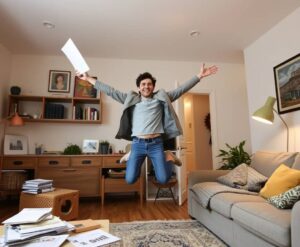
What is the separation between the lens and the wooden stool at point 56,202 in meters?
2.56

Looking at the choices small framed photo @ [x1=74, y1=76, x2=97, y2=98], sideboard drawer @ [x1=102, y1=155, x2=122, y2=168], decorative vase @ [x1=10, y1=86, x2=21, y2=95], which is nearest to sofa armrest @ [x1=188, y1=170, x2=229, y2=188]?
sideboard drawer @ [x1=102, y1=155, x2=122, y2=168]

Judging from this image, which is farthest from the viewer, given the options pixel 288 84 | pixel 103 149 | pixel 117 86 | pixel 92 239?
pixel 117 86

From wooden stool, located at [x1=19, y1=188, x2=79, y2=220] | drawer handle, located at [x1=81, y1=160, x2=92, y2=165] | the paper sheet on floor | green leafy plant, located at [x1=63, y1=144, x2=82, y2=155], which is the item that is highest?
green leafy plant, located at [x1=63, y1=144, x2=82, y2=155]

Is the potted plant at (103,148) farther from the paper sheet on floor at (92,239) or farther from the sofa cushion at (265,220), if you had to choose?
the paper sheet on floor at (92,239)

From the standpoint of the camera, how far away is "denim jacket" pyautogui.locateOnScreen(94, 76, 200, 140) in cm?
228

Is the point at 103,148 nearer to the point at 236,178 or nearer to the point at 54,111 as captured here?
the point at 54,111

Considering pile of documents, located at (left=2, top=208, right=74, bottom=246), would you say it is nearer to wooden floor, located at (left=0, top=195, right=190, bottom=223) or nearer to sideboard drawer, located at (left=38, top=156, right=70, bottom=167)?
wooden floor, located at (left=0, top=195, right=190, bottom=223)

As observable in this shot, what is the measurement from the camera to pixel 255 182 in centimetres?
231

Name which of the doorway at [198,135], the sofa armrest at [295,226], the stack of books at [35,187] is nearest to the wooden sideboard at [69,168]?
the stack of books at [35,187]

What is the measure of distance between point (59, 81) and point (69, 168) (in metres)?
1.67

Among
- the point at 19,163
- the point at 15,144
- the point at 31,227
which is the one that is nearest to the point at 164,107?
the point at 31,227

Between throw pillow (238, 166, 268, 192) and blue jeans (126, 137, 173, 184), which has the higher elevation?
blue jeans (126, 137, 173, 184)

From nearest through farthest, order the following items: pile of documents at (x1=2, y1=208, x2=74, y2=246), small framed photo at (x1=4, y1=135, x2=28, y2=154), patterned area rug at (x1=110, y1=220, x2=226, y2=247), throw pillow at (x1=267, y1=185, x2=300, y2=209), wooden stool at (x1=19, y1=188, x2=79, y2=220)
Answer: pile of documents at (x1=2, y1=208, x2=74, y2=246) < throw pillow at (x1=267, y1=185, x2=300, y2=209) < patterned area rug at (x1=110, y1=220, x2=226, y2=247) < wooden stool at (x1=19, y1=188, x2=79, y2=220) < small framed photo at (x1=4, y1=135, x2=28, y2=154)

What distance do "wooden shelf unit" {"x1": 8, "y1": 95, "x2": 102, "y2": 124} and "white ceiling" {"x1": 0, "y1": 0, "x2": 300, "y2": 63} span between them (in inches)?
34.6
